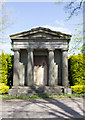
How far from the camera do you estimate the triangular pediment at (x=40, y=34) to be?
36.1 ft

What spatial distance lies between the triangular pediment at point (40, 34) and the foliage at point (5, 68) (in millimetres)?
2424

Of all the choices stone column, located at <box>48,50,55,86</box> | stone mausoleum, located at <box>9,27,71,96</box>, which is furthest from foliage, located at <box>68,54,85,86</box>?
stone column, located at <box>48,50,55,86</box>

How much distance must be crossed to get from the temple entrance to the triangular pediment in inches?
102

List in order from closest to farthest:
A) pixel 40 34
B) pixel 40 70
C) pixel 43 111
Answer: pixel 43 111 → pixel 40 34 → pixel 40 70

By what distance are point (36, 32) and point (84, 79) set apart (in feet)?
20.0

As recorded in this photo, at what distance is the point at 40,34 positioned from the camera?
11164 millimetres

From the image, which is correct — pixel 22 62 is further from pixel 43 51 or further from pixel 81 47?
pixel 81 47

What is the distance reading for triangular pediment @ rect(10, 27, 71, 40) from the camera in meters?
11.0

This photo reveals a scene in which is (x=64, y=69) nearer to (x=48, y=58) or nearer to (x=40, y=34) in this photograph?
(x=48, y=58)

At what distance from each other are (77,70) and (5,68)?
6.77 meters

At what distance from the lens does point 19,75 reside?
11.3 metres

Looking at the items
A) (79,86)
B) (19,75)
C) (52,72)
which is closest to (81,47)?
(52,72)

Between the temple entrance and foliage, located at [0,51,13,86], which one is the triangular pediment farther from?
the temple entrance

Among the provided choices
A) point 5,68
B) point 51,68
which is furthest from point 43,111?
point 5,68
